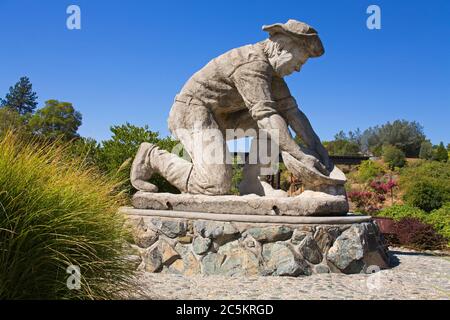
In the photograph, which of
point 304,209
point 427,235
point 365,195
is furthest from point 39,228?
point 365,195

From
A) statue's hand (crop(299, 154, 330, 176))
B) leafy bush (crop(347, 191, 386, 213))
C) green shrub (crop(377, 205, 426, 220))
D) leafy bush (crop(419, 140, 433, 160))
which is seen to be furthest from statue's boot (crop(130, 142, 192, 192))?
leafy bush (crop(419, 140, 433, 160))

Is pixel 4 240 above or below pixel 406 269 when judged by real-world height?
above

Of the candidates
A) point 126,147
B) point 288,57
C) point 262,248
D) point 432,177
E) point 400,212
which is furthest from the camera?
point 432,177

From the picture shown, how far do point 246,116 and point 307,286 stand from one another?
2.29m

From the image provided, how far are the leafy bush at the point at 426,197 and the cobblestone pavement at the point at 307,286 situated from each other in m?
9.26

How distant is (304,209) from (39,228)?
2572 mm

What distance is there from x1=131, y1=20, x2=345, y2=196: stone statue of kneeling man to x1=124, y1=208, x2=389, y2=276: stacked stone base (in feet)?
1.59

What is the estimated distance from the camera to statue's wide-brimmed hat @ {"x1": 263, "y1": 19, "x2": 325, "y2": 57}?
15.0ft

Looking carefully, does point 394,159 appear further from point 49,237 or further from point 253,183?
point 49,237

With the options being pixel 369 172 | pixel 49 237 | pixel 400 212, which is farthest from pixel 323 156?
pixel 369 172

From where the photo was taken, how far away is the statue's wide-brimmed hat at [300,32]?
180 inches

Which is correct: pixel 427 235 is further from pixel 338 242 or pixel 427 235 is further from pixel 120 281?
pixel 120 281

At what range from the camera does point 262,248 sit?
407 centimetres

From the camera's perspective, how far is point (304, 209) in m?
4.21
